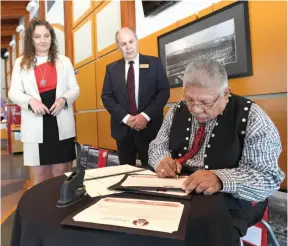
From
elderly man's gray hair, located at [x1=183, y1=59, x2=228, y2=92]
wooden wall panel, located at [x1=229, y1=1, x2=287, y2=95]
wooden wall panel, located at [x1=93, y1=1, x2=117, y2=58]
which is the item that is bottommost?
elderly man's gray hair, located at [x1=183, y1=59, x2=228, y2=92]

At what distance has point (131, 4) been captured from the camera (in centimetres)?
302

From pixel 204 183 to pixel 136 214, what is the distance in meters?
0.25

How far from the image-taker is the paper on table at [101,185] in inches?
33.6

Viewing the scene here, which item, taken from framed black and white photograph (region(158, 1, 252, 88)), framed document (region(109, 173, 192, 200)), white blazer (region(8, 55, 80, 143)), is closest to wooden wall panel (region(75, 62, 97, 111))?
framed black and white photograph (region(158, 1, 252, 88))

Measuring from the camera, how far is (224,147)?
3.34ft

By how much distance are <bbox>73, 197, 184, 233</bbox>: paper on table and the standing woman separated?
4.25ft

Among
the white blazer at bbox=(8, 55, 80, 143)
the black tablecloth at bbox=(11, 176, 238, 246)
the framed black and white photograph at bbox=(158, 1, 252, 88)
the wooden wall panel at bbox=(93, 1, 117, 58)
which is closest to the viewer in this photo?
the black tablecloth at bbox=(11, 176, 238, 246)

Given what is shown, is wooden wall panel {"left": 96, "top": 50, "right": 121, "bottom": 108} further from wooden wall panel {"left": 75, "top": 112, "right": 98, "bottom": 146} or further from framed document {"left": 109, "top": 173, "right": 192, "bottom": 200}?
framed document {"left": 109, "top": 173, "right": 192, "bottom": 200}

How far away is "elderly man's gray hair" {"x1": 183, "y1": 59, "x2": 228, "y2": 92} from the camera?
0.95m

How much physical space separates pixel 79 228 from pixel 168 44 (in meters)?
2.04

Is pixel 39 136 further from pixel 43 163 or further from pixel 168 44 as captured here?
pixel 168 44

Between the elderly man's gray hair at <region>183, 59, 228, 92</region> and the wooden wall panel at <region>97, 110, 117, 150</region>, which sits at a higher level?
the elderly man's gray hair at <region>183, 59, 228, 92</region>

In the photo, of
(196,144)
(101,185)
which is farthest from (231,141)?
(101,185)

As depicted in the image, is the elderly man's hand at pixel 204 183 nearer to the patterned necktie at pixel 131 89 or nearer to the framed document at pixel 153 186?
the framed document at pixel 153 186
